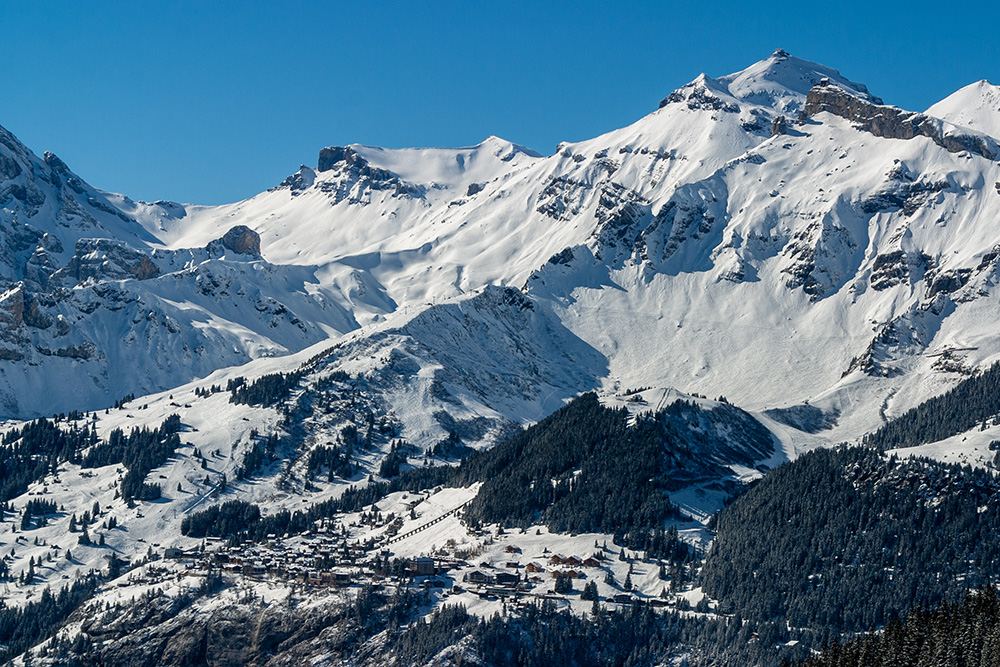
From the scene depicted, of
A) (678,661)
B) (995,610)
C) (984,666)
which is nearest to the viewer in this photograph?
(984,666)

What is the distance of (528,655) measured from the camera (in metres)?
199

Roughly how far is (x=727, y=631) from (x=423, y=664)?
3968 cm

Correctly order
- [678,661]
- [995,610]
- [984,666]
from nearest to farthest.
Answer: [984,666]
[995,610]
[678,661]

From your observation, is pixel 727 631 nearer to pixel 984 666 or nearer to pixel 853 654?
pixel 853 654

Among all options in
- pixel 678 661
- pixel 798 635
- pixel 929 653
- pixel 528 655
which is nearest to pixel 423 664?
pixel 528 655

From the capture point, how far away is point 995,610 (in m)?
154

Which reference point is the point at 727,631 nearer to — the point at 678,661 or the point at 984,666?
Result: the point at 678,661

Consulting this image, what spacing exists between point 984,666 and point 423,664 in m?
80.4

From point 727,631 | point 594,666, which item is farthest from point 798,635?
point 594,666

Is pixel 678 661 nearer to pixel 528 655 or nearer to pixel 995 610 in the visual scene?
pixel 528 655

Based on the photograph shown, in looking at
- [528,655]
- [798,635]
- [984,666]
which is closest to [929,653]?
[984,666]

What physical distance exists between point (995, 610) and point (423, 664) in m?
76.2

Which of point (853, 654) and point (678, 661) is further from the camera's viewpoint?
point (678, 661)

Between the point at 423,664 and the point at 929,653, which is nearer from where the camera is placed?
the point at 929,653
